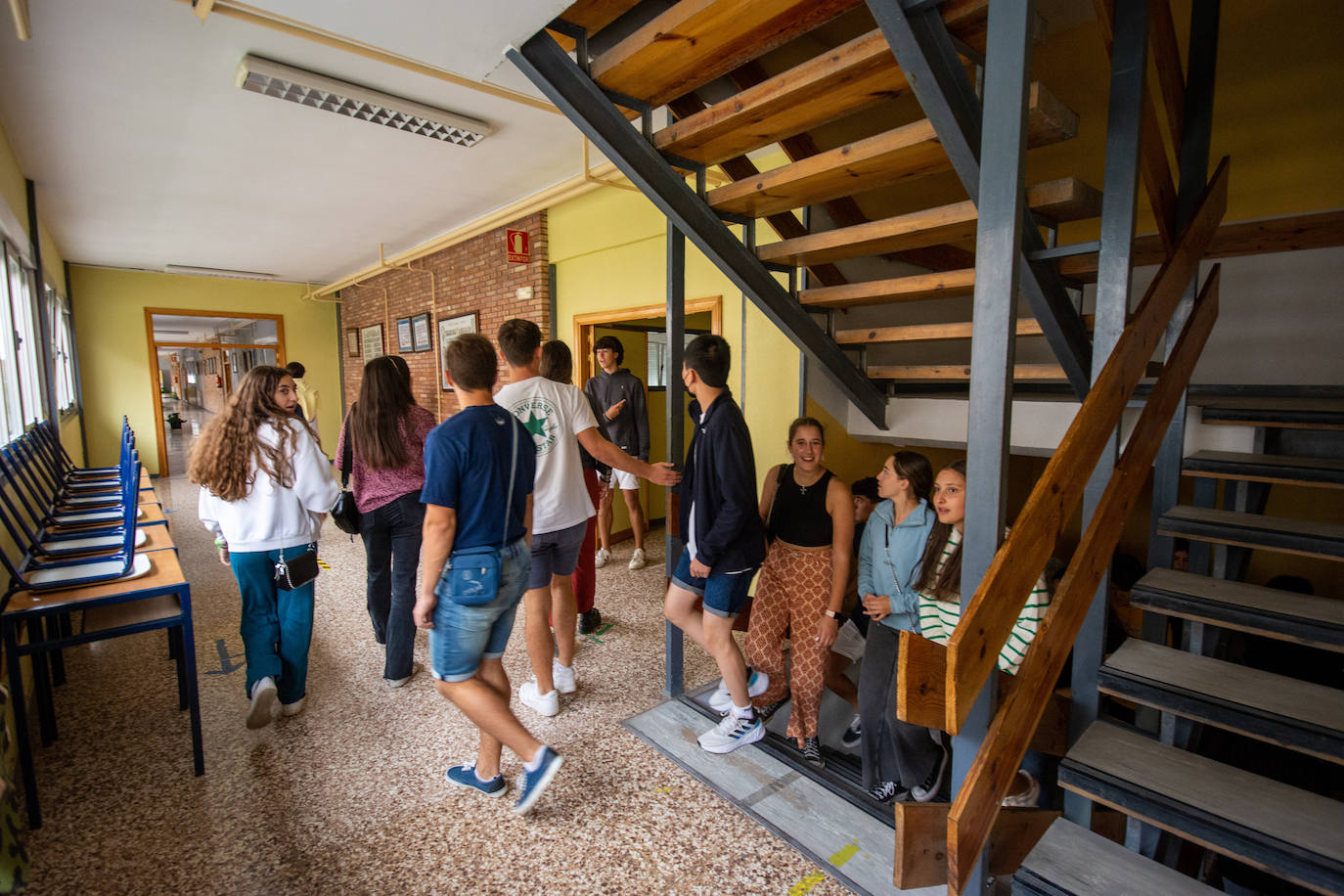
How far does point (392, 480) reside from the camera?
300 cm

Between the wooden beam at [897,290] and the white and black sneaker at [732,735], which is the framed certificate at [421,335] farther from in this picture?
the white and black sneaker at [732,735]

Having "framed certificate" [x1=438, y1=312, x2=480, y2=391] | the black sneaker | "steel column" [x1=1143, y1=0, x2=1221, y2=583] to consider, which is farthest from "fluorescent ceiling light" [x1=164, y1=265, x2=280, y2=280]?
"steel column" [x1=1143, y1=0, x2=1221, y2=583]

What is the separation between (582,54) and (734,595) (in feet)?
7.09

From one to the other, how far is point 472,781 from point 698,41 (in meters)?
2.78

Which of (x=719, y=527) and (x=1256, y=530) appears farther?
(x=719, y=527)

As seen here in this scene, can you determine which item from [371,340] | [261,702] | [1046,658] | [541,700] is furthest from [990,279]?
[371,340]

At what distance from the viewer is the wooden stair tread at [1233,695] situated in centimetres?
149

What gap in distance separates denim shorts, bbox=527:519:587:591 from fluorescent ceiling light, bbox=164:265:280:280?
963 cm

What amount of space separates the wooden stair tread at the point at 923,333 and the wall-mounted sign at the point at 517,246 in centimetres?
361

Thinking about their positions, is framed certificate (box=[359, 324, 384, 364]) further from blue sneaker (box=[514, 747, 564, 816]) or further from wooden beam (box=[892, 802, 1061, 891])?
wooden beam (box=[892, 802, 1061, 891])

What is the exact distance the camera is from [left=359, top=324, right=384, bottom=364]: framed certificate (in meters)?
9.34

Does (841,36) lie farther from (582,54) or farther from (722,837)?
(722,837)

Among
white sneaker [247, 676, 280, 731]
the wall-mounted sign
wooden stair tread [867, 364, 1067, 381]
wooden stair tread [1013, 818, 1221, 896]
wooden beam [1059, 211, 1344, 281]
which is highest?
the wall-mounted sign

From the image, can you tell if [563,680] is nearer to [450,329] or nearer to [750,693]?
[750,693]
